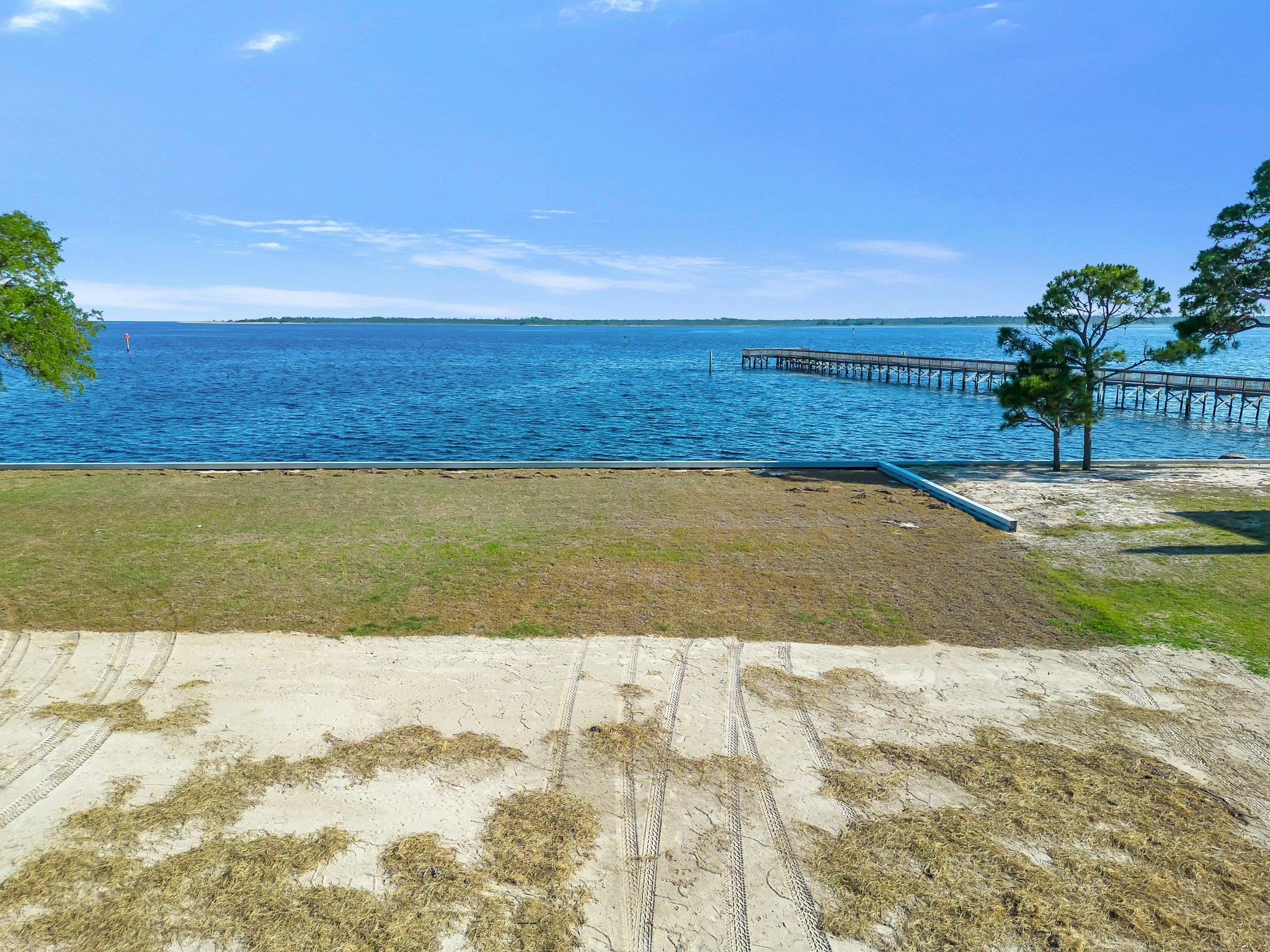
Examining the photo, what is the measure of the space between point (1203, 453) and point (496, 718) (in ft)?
133

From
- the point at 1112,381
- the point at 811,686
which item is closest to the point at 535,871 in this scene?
the point at 811,686

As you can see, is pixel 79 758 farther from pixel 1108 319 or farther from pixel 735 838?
pixel 1108 319

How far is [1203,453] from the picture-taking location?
35.7m

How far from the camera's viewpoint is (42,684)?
8.59 meters

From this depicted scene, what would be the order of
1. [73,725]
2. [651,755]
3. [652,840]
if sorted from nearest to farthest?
[652,840]
[651,755]
[73,725]

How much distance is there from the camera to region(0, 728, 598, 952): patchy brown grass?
16.5ft

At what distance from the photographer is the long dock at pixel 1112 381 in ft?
159

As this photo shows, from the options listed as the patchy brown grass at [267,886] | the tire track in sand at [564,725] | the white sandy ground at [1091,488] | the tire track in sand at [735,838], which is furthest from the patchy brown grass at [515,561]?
the patchy brown grass at [267,886]

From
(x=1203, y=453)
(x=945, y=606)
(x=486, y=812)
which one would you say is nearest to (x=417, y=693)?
(x=486, y=812)

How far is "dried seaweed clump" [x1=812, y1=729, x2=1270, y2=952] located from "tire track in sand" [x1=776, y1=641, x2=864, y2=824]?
0.50ft

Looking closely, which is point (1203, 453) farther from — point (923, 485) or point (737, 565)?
point (737, 565)

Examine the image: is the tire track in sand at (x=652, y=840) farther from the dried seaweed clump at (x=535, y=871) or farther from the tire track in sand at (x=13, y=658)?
the tire track in sand at (x=13, y=658)

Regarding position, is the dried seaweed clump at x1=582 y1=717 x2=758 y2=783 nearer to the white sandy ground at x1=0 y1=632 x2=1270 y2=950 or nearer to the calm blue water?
the white sandy ground at x1=0 y1=632 x2=1270 y2=950

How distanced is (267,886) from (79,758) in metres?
3.12
